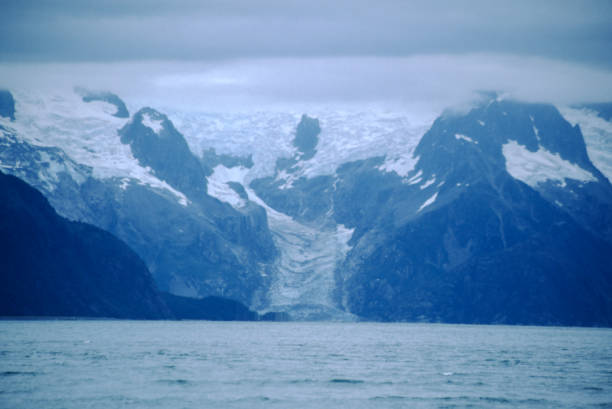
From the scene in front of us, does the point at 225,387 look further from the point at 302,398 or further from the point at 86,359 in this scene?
the point at 86,359

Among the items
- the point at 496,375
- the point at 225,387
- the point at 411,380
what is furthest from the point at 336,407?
the point at 496,375

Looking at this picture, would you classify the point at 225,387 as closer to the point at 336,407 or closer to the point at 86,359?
the point at 336,407

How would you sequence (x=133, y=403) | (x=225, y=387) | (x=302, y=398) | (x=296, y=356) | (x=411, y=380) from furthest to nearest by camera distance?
1. (x=296, y=356)
2. (x=411, y=380)
3. (x=225, y=387)
4. (x=302, y=398)
5. (x=133, y=403)

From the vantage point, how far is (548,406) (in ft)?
407

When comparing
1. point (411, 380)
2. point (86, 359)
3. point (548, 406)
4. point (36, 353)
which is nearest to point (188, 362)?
point (86, 359)

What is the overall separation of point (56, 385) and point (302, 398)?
31767 mm

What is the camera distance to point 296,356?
198250 mm

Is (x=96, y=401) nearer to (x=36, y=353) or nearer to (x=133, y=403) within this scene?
(x=133, y=403)

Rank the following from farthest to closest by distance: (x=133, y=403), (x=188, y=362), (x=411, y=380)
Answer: (x=188, y=362) < (x=411, y=380) < (x=133, y=403)

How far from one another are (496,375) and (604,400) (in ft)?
107

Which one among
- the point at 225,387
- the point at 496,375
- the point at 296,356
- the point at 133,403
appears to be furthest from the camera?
the point at 296,356

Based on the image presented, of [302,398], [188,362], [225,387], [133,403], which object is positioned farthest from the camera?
[188,362]

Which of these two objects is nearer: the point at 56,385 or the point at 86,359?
the point at 56,385

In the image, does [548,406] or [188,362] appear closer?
[548,406]
